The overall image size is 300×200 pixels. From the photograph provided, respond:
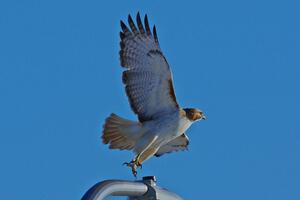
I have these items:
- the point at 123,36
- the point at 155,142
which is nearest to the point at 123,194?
the point at 155,142

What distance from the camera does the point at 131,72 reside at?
7.49 m

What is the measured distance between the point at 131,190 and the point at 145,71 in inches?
184

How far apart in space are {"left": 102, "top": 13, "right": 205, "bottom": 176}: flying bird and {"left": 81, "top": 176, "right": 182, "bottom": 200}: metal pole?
160 inches

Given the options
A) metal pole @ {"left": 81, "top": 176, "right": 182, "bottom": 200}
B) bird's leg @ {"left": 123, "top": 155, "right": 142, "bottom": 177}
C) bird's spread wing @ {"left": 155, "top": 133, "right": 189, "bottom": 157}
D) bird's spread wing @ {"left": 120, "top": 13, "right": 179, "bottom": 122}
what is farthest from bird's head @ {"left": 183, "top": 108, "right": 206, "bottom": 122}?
metal pole @ {"left": 81, "top": 176, "right": 182, "bottom": 200}

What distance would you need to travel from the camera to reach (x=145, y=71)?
24.5 ft

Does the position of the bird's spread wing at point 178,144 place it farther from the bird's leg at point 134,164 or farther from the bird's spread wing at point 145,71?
the bird's leg at point 134,164

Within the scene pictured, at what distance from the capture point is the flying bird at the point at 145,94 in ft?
24.0

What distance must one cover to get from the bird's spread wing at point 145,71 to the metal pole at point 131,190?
426 cm

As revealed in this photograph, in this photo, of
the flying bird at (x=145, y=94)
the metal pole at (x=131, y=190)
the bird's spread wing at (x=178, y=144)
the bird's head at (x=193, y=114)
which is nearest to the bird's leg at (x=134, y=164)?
the flying bird at (x=145, y=94)

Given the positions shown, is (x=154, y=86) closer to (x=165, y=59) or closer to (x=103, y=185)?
(x=165, y=59)

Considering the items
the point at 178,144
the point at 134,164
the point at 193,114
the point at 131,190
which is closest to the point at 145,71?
the point at 193,114

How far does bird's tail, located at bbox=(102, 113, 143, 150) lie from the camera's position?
7387 mm

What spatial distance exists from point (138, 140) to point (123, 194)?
447 cm

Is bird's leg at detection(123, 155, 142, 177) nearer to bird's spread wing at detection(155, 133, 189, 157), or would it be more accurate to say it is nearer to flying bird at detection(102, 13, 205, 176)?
flying bird at detection(102, 13, 205, 176)
